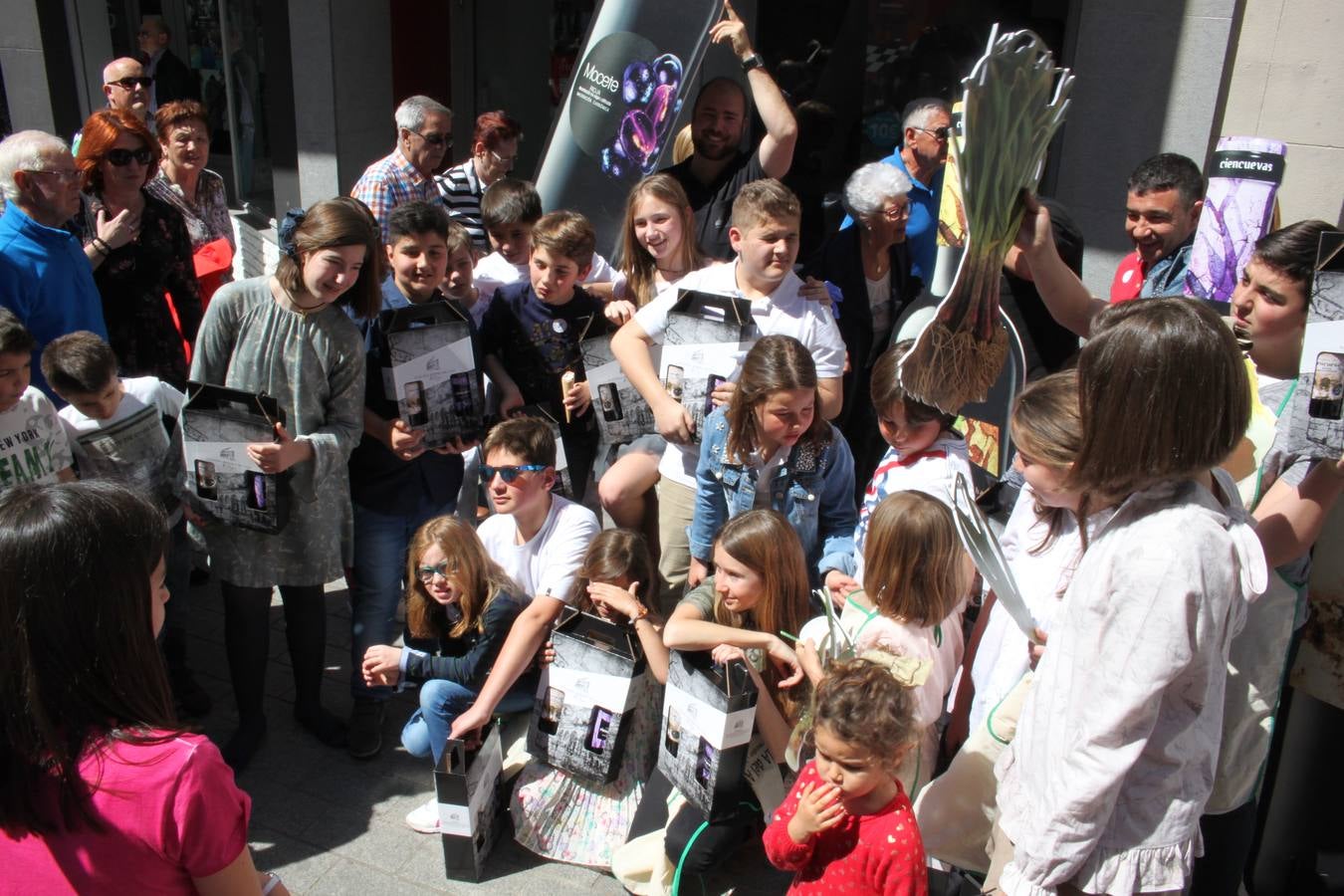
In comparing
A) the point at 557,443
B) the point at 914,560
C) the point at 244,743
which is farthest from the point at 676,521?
the point at 244,743

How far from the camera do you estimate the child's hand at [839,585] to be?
2869mm

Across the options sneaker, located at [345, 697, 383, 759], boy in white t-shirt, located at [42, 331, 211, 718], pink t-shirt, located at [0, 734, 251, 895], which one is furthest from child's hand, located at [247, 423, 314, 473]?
pink t-shirt, located at [0, 734, 251, 895]

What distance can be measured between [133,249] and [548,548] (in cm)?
220

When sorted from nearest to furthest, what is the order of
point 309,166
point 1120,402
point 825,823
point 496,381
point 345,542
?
1. point 1120,402
2. point 825,823
3. point 345,542
4. point 496,381
5. point 309,166

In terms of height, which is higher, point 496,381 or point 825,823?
point 496,381

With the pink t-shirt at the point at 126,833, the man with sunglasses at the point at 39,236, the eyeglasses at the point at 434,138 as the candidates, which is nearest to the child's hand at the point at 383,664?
the man with sunglasses at the point at 39,236

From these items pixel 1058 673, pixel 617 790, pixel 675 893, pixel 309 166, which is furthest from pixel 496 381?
pixel 309 166

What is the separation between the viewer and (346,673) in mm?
3975

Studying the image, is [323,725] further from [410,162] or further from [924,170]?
[924,170]

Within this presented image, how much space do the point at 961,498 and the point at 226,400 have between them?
6.73 ft

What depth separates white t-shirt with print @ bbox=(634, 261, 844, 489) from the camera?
3.48 metres

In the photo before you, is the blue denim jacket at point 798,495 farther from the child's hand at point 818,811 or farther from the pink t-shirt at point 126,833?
the pink t-shirt at point 126,833

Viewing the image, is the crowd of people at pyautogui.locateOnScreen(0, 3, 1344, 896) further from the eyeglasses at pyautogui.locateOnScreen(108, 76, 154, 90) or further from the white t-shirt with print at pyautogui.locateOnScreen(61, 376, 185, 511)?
the eyeglasses at pyautogui.locateOnScreen(108, 76, 154, 90)

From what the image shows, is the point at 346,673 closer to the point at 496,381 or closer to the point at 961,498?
the point at 496,381
